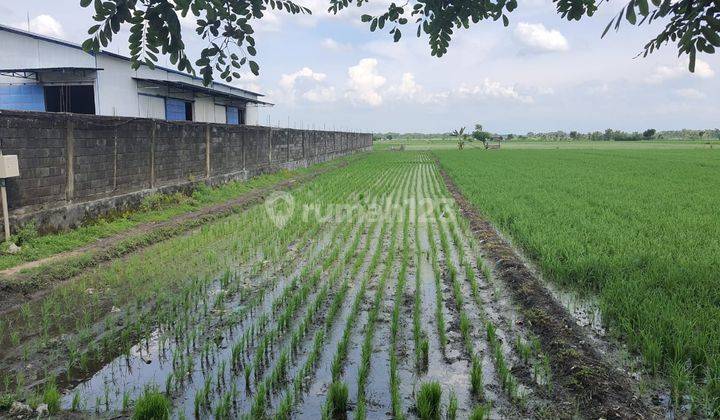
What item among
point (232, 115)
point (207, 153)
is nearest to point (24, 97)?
point (207, 153)

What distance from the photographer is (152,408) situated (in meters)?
2.88

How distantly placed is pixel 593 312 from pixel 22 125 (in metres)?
7.72

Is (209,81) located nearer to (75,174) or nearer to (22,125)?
(22,125)

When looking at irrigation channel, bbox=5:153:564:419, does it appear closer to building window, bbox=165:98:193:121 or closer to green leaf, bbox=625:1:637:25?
green leaf, bbox=625:1:637:25

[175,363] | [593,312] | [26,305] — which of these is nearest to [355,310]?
[175,363]

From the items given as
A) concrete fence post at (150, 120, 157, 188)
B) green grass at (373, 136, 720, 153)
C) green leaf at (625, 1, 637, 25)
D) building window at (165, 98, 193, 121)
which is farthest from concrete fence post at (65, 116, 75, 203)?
green grass at (373, 136, 720, 153)

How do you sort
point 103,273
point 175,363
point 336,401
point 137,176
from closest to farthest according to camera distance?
point 336,401 < point 175,363 < point 103,273 < point 137,176

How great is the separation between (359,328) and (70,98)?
56.7 ft

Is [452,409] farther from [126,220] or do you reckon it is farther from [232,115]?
[232,115]

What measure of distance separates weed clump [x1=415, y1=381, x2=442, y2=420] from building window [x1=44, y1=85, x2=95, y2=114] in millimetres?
17679

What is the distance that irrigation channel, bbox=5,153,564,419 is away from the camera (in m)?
3.16

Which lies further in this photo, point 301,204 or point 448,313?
point 301,204

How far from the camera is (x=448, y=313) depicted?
4855 mm

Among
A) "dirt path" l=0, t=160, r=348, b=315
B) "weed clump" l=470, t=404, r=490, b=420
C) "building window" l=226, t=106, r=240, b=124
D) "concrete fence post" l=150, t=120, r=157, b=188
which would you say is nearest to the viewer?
"weed clump" l=470, t=404, r=490, b=420
